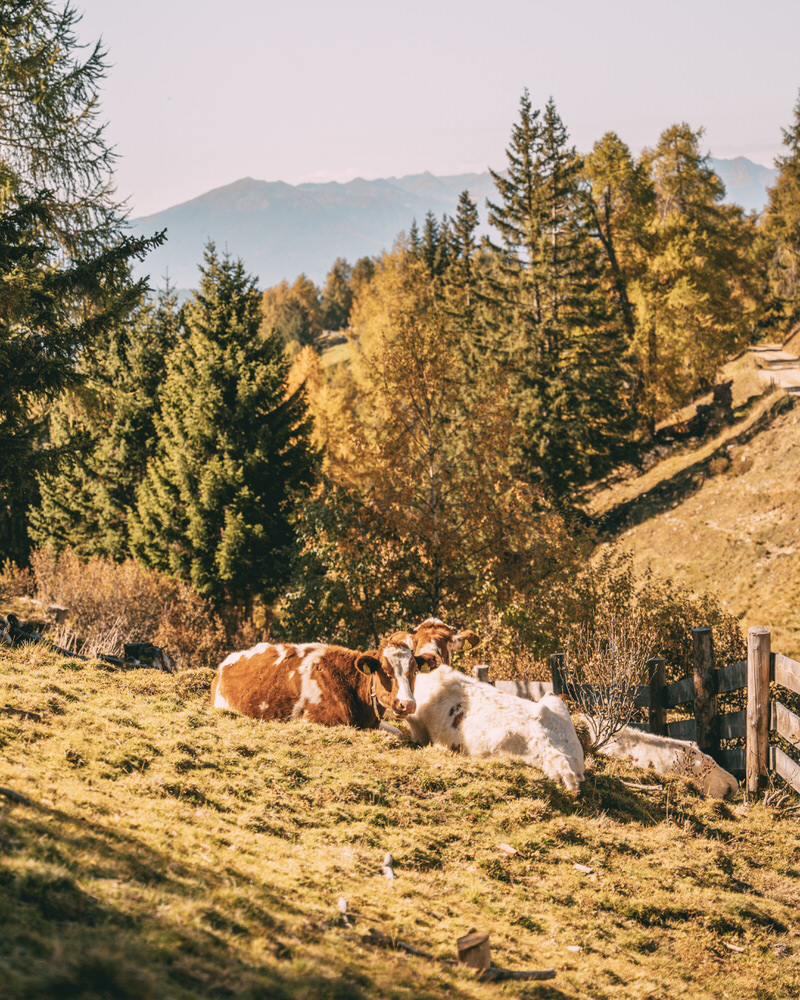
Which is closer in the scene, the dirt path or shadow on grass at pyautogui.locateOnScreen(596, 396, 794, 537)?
shadow on grass at pyautogui.locateOnScreen(596, 396, 794, 537)

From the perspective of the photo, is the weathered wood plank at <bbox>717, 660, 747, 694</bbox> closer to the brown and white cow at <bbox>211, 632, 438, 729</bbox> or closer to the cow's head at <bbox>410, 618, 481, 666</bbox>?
the cow's head at <bbox>410, 618, 481, 666</bbox>

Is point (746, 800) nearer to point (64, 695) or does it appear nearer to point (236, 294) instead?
point (64, 695)

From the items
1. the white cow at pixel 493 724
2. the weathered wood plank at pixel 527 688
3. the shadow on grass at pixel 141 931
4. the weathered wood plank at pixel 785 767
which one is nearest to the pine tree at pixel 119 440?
the weathered wood plank at pixel 527 688

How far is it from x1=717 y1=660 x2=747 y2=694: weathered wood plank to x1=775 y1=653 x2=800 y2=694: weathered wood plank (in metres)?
0.58

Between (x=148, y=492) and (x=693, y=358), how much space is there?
1026 inches

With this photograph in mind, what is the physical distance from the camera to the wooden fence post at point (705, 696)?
29.1 ft

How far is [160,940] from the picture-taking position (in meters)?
3.22

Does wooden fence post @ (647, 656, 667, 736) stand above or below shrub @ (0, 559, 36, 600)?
above

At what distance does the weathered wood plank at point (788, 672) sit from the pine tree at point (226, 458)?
49.1ft

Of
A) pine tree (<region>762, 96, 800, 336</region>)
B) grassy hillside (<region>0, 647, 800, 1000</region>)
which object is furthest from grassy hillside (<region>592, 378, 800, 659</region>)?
pine tree (<region>762, 96, 800, 336</region>)

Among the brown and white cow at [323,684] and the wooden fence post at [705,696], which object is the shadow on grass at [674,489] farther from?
the brown and white cow at [323,684]

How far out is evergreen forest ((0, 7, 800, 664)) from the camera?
559 inches

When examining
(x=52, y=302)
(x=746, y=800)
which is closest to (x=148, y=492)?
(x=52, y=302)

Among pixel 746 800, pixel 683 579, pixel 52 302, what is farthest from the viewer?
pixel 683 579
